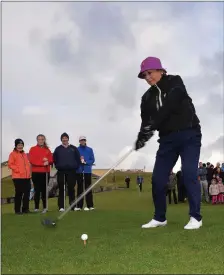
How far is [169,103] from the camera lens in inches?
249

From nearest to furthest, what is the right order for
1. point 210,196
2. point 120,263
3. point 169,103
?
1. point 120,263
2. point 169,103
3. point 210,196

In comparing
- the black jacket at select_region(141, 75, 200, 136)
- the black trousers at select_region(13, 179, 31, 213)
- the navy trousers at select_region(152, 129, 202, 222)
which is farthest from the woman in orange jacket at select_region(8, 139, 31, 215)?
the black jacket at select_region(141, 75, 200, 136)

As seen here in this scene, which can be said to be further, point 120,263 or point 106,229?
point 106,229

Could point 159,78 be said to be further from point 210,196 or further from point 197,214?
point 210,196

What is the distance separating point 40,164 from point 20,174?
2.37 feet

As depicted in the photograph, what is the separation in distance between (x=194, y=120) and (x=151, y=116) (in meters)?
0.60

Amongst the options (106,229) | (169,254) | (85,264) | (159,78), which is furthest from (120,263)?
(159,78)

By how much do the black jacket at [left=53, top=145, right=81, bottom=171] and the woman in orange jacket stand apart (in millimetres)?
854

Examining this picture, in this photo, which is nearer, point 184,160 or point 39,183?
point 184,160

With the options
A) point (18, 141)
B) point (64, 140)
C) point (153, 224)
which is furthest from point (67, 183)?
point (153, 224)

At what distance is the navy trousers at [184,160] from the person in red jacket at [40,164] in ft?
21.0

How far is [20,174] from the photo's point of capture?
12195 millimetres

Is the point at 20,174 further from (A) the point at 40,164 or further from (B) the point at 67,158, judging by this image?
(B) the point at 67,158

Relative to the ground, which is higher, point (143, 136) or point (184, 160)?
point (143, 136)
